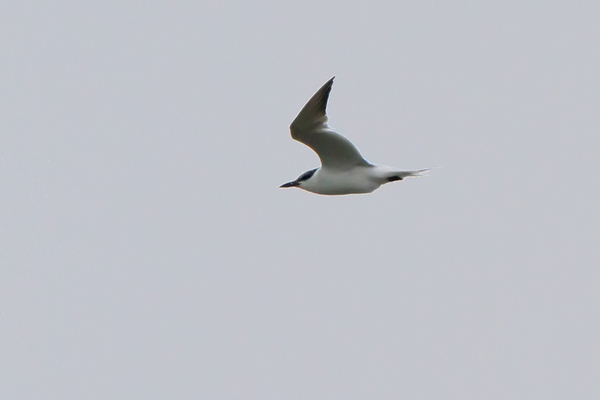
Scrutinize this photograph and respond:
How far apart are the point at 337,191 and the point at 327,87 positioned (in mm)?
1939

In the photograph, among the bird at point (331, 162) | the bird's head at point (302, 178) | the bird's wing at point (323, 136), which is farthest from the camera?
the bird's head at point (302, 178)

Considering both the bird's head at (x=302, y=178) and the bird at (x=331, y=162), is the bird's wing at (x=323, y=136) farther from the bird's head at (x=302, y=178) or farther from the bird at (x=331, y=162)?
the bird's head at (x=302, y=178)

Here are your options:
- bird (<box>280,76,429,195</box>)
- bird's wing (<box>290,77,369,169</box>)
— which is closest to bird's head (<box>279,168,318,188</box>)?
bird (<box>280,76,429,195</box>)

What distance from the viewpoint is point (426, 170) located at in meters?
11.0

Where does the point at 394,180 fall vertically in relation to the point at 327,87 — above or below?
below

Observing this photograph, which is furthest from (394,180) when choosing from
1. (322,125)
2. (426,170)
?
(322,125)

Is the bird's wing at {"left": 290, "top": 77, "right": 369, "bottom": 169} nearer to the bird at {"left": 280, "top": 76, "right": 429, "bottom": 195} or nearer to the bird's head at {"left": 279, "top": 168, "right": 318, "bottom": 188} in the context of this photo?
the bird at {"left": 280, "top": 76, "right": 429, "bottom": 195}

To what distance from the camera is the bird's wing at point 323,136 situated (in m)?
10.3

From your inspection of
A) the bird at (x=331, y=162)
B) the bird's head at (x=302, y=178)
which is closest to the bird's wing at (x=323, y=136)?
the bird at (x=331, y=162)

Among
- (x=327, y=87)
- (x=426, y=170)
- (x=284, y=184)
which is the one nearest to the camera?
(x=327, y=87)

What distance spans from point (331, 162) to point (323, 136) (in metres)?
0.71

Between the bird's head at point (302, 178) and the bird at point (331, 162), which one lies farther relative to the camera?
the bird's head at point (302, 178)

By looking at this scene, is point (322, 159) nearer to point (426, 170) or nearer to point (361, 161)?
point (361, 161)

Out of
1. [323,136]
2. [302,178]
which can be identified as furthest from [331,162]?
[302,178]
